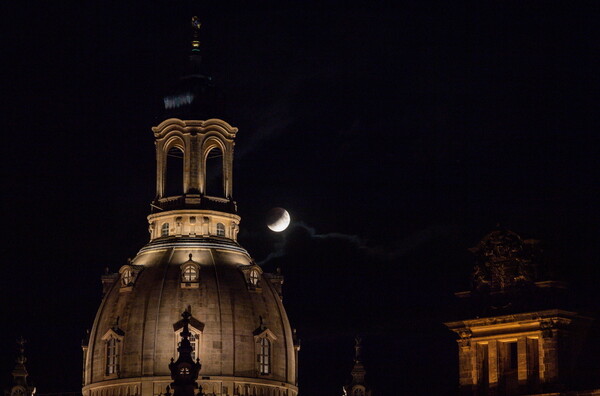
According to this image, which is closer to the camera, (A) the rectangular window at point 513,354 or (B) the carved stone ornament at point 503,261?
(B) the carved stone ornament at point 503,261

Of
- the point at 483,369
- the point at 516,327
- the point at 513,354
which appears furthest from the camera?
A: the point at 483,369

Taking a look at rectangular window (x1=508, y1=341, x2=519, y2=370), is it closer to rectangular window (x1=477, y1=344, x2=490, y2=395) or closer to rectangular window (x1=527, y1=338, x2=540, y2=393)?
rectangular window (x1=477, y1=344, x2=490, y2=395)

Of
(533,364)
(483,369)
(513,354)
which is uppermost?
(513,354)

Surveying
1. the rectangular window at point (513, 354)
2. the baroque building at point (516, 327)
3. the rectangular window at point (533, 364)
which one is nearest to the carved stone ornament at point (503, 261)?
the baroque building at point (516, 327)

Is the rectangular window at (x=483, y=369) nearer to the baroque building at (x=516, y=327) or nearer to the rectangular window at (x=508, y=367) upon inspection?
the baroque building at (x=516, y=327)

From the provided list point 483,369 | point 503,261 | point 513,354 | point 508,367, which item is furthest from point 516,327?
point 503,261

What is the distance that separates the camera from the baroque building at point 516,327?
13350cm

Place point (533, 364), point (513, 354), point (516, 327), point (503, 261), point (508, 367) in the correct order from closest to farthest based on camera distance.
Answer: point (533, 364) → point (516, 327) → point (503, 261) → point (508, 367) → point (513, 354)

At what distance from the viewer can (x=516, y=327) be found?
136m

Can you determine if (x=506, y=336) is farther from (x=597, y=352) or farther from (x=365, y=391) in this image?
(x=365, y=391)

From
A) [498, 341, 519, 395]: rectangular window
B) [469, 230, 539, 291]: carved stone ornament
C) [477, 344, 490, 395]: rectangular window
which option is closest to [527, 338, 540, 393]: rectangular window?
[498, 341, 519, 395]: rectangular window

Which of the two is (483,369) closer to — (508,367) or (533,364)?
(508,367)

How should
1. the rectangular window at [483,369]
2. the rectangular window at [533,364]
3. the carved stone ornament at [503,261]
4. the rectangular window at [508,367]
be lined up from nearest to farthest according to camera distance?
the rectangular window at [533,364] < the carved stone ornament at [503,261] < the rectangular window at [508,367] < the rectangular window at [483,369]

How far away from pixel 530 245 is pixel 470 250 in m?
5.03
